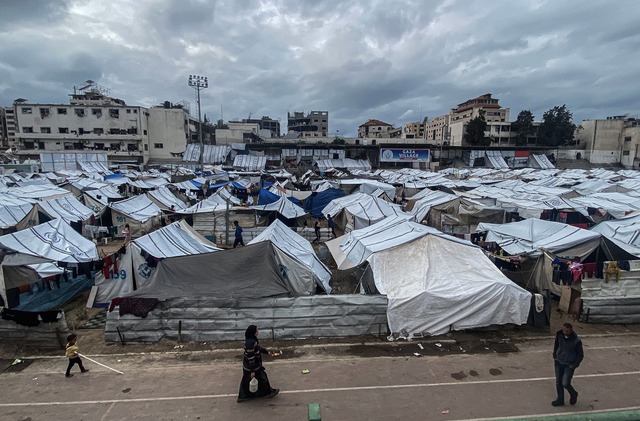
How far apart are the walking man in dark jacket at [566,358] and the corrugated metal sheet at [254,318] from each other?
3716 millimetres

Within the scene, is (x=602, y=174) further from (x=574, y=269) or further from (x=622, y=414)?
(x=622, y=414)

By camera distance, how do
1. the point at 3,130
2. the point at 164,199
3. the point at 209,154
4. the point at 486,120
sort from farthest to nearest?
the point at 3,130 < the point at 486,120 < the point at 209,154 < the point at 164,199

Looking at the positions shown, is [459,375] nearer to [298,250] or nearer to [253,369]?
[253,369]

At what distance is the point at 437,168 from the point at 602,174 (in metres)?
23.2

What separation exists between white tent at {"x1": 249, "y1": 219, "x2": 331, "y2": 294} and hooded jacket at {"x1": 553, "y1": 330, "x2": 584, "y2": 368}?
20.7 ft

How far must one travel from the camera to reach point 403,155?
61312 mm

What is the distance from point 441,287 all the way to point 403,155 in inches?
2137

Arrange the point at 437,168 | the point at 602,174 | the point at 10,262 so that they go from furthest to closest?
1. the point at 437,168
2. the point at 602,174
3. the point at 10,262

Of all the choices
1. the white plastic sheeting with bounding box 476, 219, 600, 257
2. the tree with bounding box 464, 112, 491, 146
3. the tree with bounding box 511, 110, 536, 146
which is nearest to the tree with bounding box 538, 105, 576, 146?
the tree with bounding box 511, 110, 536, 146

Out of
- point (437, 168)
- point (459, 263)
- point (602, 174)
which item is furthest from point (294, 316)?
point (437, 168)

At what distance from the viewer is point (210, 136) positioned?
7575 centimetres

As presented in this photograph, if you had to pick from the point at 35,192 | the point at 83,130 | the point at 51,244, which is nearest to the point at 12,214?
the point at 35,192

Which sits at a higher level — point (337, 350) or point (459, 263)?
point (459, 263)

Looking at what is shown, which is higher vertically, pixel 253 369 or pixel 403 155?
pixel 403 155
